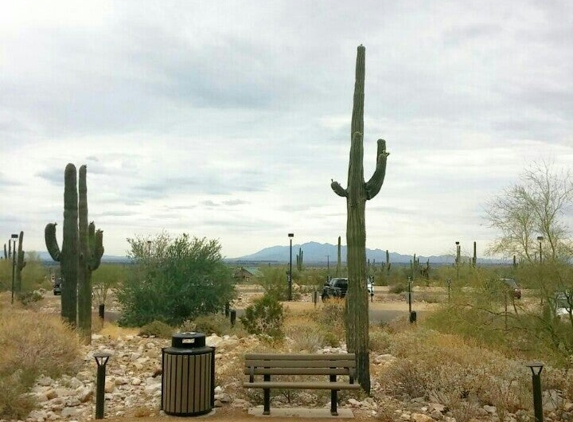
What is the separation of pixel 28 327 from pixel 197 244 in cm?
870

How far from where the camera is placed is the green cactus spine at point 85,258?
52.0 feet

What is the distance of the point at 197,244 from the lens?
20.6 meters

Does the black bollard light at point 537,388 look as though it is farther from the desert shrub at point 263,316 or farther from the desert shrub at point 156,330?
the desert shrub at point 156,330

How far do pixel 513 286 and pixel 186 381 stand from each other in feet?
26.8

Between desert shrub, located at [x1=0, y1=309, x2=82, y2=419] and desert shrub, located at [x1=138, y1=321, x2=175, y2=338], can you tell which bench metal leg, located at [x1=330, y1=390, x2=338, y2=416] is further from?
desert shrub, located at [x1=138, y1=321, x2=175, y2=338]

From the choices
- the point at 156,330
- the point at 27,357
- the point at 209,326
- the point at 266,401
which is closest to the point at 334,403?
the point at 266,401

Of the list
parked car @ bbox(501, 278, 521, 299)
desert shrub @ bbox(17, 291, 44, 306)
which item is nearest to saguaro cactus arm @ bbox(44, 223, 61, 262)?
parked car @ bbox(501, 278, 521, 299)

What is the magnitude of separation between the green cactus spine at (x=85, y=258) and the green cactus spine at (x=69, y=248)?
1.71ft

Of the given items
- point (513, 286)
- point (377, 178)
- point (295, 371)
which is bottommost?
point (295, 371)

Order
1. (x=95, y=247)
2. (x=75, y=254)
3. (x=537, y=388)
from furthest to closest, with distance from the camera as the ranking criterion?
(x=95, y=247) → (x=75, y=254) → (x=537, y=388)

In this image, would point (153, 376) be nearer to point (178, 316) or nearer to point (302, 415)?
point (302, 415)

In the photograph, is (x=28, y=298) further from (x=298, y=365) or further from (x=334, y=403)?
(x=334, y=403)

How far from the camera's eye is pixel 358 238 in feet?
33.1

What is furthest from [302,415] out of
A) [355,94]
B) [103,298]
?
[103,298]
